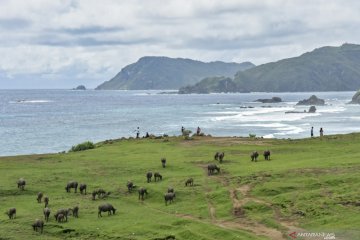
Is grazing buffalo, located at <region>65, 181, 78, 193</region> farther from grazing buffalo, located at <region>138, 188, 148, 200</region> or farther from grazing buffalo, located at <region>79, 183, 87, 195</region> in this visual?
grazing buffalo, located at <region>138, 188, 148, 200</region>

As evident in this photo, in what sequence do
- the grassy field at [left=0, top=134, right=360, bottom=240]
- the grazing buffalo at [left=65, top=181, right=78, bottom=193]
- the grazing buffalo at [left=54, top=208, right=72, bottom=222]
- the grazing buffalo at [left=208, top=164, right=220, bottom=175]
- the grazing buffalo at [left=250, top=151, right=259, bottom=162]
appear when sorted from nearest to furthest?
1. the grassy field at [left=0, top=134, right=360, bottom=240]
2. the grazing buffalo at [left=54, top=208, right=72, bottom=222]
3. the grazing buffalo at [left=65, top=181, right=78, bottom=193]
4. the grazing buffalo at [left=208, top=164, right=220, bottom=175]
5. the grazing buffalo at [left=250, top=151, right=259, bottom=162]

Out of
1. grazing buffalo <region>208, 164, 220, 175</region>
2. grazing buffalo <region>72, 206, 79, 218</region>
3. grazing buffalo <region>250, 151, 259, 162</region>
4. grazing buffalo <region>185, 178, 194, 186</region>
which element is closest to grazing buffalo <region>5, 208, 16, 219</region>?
grazing buffalo <region>72, 206, 79, 218</region>

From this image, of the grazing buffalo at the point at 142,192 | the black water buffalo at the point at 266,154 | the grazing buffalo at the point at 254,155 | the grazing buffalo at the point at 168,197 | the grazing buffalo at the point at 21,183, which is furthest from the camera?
the black water buffalo at the point at 266,154

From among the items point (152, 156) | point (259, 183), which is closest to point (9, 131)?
point (152, 156)

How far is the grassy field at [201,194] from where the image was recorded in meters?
38.3

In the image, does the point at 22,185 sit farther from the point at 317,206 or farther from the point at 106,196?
the point at 317,206

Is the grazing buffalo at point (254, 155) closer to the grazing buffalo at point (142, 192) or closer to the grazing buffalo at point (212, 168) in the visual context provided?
the grazing buffalo at point (212, 168)

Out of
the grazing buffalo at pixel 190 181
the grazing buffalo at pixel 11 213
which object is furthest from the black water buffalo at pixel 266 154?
the grazing buffalo at pixel 11 213

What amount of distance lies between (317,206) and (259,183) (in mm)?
8570

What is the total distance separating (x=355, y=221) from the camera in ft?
120

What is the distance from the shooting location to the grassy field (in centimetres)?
3834

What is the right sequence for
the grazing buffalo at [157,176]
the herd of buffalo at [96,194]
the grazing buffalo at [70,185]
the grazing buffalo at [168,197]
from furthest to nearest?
the grazing buffalo at [157,176]
the grazing buffalo at [70,185]
the grazing buffalo at [168,197]
the herd of buffalo at [96,194]

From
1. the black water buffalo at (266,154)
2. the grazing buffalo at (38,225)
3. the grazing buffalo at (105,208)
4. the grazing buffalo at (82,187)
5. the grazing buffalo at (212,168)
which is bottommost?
the grazing buffalo at (38,225)
